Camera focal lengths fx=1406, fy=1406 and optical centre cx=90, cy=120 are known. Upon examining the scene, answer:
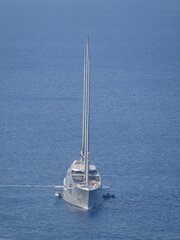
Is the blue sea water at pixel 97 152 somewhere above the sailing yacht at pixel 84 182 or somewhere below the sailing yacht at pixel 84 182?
below

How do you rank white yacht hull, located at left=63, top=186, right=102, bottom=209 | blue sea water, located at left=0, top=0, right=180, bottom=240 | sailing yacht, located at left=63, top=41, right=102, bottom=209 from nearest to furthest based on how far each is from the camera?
blue sea water, located at left=0, top=0, right=180, bottom=240 < white yacht hull, located at left=63, top=186, right=102, bottom=209 < sailing yacht, located at left=63, top=41, right=102, bottom=209

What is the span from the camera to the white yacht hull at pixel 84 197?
345 ft

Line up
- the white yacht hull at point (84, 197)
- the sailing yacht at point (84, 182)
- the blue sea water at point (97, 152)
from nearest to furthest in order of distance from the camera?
the blue sea water at point (97, 152), the white yacht hull at point (84, 197), the sailing yacht at point (84, 182)

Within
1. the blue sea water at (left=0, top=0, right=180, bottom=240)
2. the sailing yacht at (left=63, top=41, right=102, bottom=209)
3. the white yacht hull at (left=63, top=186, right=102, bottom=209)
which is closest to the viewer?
the blue sea water at (left=0, top=0, right=180, bottom=240)

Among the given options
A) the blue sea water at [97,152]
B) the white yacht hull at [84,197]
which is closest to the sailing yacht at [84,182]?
the white yacht hull at [84,197]

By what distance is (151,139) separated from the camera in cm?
12838

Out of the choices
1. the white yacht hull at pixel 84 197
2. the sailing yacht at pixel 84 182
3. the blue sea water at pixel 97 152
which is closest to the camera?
the blue sea water at pixel 97 152

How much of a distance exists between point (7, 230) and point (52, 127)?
3513cm

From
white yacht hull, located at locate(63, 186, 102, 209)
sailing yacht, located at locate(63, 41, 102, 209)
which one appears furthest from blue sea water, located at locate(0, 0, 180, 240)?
sailing yacht, located at locate(63, 41, 102, 209)

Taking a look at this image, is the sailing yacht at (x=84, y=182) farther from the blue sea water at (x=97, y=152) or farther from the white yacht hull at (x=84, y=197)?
the blue sea water at (x=97, y=152)

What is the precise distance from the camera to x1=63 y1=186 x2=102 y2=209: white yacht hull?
105 m

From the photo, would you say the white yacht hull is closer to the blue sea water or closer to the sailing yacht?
the sailing yacht

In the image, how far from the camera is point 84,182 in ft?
353

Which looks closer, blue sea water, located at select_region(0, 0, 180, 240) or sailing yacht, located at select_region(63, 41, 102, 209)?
blue sea water, located at select_region(0, 0, 180, 240)
